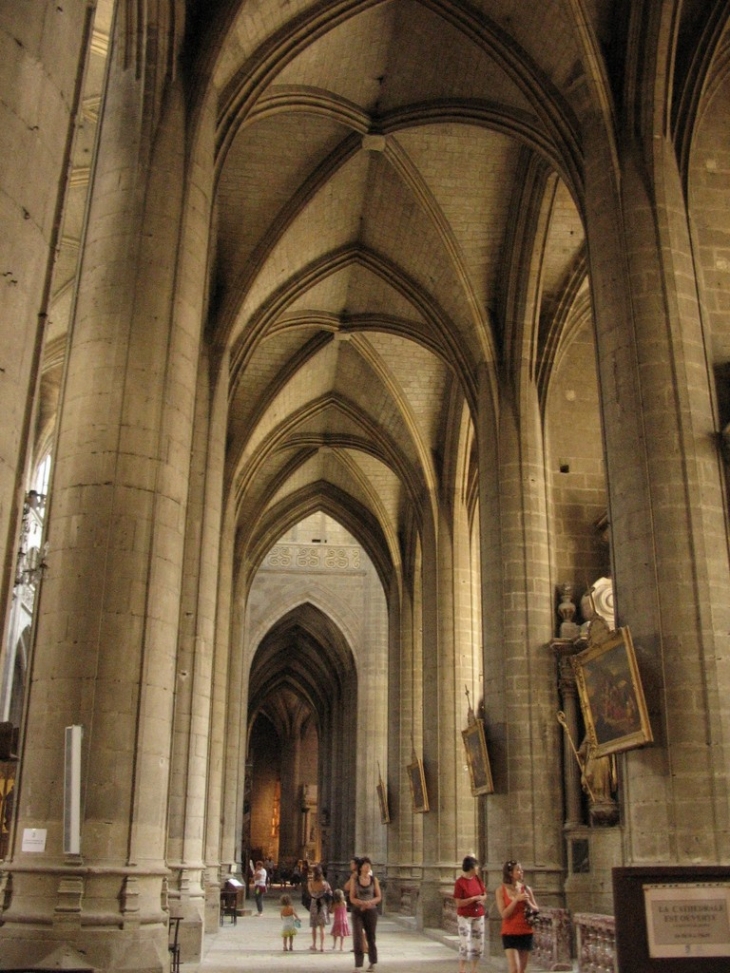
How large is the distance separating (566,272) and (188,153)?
9.02m

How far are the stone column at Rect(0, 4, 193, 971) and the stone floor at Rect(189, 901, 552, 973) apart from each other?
4.54 m

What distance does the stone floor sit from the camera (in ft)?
42.3

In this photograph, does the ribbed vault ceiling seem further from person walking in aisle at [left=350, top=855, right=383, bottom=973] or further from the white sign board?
person walking in aisle at [left=350, top=855, right=383, bottom=973]

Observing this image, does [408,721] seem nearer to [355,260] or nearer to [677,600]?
[355,260]

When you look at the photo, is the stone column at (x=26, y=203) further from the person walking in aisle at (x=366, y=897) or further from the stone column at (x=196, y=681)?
the stone column at (x=196, y=681)

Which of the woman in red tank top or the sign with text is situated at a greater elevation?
the sign with text

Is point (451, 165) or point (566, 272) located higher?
point (451, 165)

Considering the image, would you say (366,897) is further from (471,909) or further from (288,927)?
(288,927)

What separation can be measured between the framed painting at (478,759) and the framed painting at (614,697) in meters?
4.73

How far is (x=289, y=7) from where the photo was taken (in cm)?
1334

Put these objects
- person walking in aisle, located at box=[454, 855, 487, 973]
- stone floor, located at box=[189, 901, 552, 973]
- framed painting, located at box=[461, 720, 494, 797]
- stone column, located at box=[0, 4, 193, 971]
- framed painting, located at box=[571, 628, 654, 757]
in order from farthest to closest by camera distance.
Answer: framed painting, located at box=[461, 720, 494, 797] → stone floor, located at box=[189, 901, 552, 973] → person walking in aisle, located at box=[454, 855, 487, 973] → framed painting, located at box=[571, 628, 654, 757] → stone column, located at box=[0, 4, 193, 971]

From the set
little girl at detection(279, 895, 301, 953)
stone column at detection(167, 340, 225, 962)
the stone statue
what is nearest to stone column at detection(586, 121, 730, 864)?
the stone statue

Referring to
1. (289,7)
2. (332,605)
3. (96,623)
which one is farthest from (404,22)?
(332,605)

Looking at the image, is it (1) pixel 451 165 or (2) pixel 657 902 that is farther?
(1) pixel 451 165
